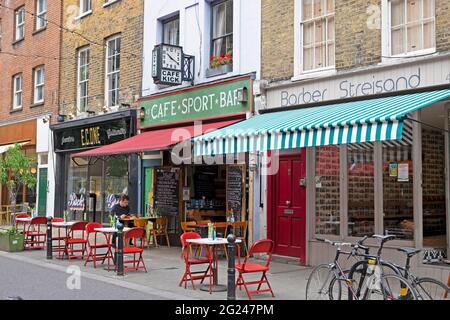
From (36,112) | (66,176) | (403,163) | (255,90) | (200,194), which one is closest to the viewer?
(403,163)

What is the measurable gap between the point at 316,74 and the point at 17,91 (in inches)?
607

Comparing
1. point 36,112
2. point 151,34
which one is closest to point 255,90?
point 151,34

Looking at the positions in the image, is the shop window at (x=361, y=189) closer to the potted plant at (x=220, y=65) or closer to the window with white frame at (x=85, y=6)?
the potted plant at (x=220, y=65)

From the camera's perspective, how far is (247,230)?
40.5ft

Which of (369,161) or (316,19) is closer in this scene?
(369,161)

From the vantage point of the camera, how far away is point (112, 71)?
17500 millimetres

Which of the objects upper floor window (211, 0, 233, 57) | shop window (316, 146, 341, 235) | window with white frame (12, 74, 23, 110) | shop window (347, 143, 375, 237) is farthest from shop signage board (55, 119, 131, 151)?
shop window (347, 143, 375, 237)

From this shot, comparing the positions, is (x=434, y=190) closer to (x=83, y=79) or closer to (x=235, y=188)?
(x=235, y=188)

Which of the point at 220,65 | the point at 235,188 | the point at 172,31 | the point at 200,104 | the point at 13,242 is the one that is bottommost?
the point at 13,242

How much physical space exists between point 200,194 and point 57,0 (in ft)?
34.0

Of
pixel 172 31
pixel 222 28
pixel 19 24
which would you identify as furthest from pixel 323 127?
pixel 19 24

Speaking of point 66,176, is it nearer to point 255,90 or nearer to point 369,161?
point 255,90

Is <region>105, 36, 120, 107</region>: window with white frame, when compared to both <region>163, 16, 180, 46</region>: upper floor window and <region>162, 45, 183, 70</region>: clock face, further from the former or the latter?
<region>162, 45, 183, 70</region>: clock face

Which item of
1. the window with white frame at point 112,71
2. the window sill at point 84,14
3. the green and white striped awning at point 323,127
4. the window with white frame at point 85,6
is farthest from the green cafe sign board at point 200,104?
the window with white frame at point 85,6
